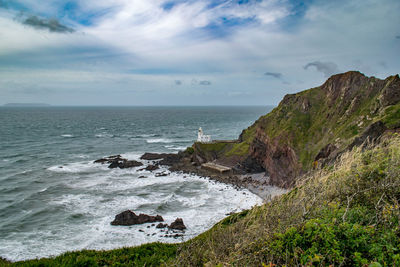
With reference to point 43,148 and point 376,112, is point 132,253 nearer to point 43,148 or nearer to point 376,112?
point 376,112

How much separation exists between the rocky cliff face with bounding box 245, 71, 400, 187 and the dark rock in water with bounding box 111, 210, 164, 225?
61.1ft

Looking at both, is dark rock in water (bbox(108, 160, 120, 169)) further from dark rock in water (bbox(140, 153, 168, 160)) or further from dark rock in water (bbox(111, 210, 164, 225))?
dark rock in water (bbox(111, 210, 164, 225))

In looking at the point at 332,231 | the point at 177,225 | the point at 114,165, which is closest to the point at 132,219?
the point at 177,225

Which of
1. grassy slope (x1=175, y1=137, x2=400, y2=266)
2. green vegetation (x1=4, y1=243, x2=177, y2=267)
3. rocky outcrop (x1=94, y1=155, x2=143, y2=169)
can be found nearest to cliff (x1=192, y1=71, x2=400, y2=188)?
rocky outcrop (x1=94, y1=155, x2=143, y2=169)

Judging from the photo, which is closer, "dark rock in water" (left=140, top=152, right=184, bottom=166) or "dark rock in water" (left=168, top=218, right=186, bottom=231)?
"dark rock in water" (left=168, top=218, right=186, bottom=231)

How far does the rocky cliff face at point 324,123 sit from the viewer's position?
3394 centimetres

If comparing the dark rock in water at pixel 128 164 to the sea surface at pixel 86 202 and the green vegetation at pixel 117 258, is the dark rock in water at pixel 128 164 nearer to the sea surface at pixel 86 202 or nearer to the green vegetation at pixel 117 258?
the sea surface at pixel 86 202

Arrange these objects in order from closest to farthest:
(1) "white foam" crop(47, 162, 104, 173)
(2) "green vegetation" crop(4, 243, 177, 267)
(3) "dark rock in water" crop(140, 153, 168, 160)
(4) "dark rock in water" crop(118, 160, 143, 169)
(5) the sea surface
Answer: (2) "green vegetation" crop(4, 243, 177, 267), (5) the sea surface, (1) "white foam" crop(47, 162, 104, 173), (4) "dark rock in water" crop(118, 160, 143, 169), (3) "dark rock in water" crop(140, 153, 168, 160)

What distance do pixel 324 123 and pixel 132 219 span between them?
33.6 m

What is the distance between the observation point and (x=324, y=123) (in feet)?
143

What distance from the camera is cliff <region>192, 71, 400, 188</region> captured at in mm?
33875

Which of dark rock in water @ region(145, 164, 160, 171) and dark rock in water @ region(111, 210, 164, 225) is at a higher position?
dark rock in water @ region(145, 164, 160, 171)

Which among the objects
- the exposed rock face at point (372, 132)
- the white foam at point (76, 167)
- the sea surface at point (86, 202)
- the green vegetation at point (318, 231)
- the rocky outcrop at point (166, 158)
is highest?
the exposed rock face at point (372, 132)

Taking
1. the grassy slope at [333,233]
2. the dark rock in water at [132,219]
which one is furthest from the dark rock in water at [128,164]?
the grassy slope at [333,233]
